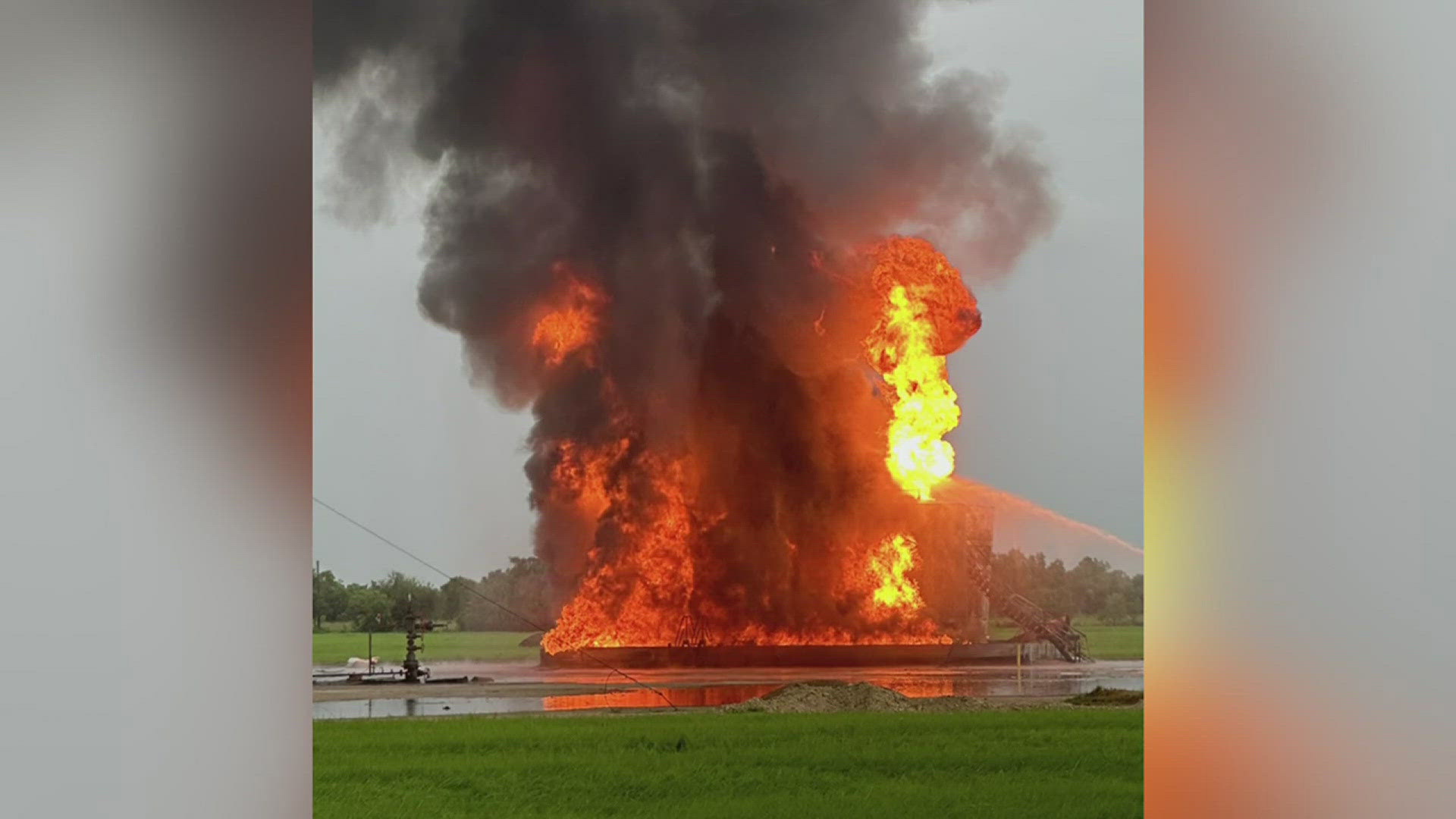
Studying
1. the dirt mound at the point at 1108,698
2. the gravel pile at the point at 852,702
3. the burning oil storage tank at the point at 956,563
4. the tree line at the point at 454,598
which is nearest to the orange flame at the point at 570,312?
the tree line at the point at 454,598

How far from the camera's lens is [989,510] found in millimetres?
9031

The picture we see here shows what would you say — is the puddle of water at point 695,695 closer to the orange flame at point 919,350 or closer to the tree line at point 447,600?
the tree line at point 447,600

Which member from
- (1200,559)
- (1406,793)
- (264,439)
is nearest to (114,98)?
(264,439)

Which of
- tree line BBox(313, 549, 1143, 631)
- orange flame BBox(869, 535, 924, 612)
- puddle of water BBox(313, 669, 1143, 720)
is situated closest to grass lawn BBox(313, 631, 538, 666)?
tree line BBox(313, 549, 1143, 631)

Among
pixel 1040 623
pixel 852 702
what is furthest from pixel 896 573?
pixel 852 702

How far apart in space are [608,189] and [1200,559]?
7811mm

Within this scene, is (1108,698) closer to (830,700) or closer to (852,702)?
(852,702)

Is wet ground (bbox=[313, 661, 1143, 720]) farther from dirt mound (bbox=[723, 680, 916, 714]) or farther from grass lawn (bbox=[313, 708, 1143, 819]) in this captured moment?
grass lawn (bbox=[313, 708, 1143, 819])

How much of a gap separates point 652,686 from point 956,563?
2.13 meters

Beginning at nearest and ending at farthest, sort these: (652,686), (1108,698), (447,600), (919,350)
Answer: (1108,698)
(652,686)
(447,600)
(919,350)

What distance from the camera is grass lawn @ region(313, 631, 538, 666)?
8773 millimetres

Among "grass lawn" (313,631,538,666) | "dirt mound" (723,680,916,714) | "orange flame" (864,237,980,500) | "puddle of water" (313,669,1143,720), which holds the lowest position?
"puddle of water" (313,669,1143,720)

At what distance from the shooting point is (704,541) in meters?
8.93

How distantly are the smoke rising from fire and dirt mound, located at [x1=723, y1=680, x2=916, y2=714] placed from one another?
116 cm
